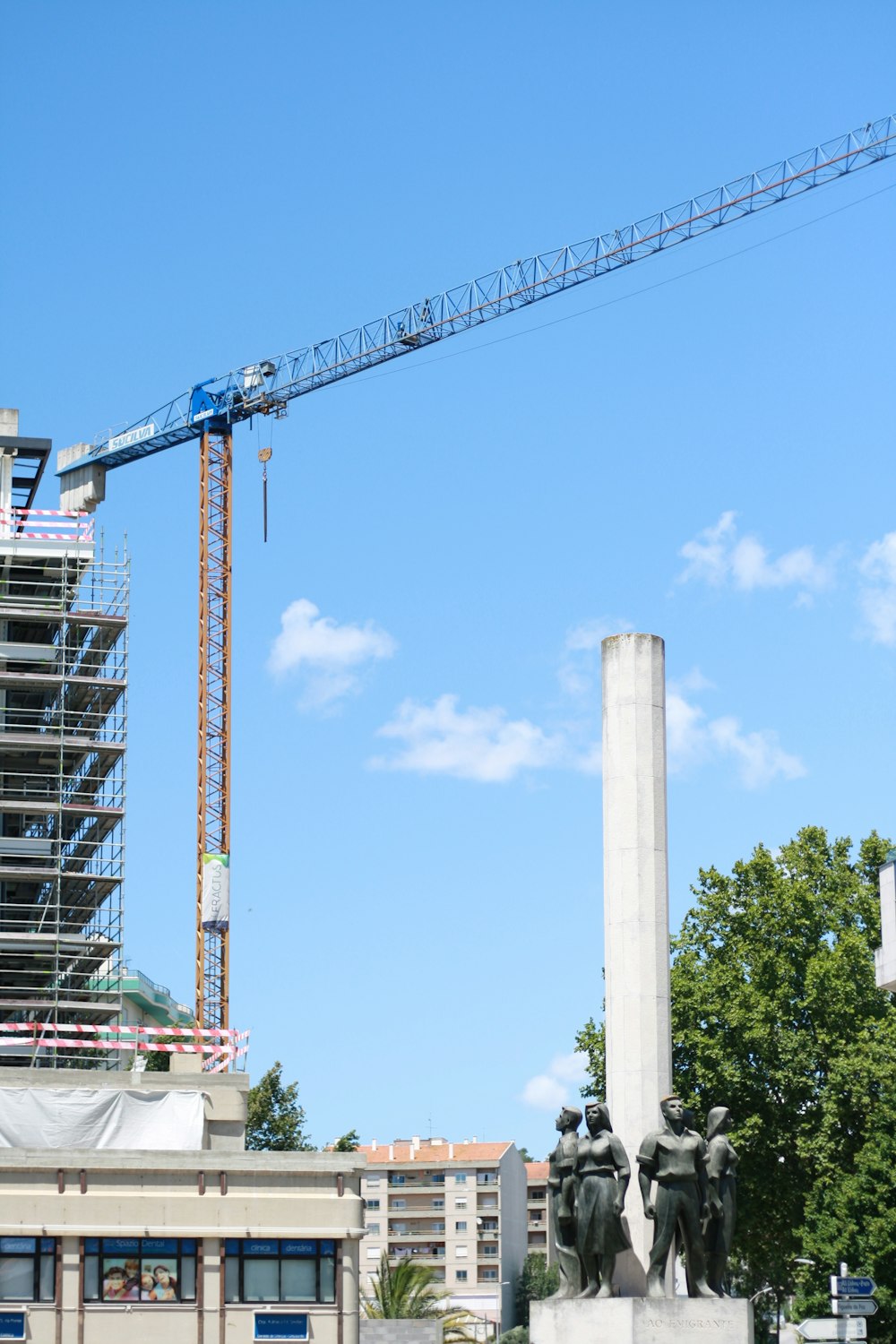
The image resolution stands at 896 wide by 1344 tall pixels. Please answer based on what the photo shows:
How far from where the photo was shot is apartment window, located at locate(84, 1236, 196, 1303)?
141 ft

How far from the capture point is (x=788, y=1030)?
59.9 meters

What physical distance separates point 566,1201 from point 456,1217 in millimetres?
101249

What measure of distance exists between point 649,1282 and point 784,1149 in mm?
34750

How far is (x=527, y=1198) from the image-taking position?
443 ft

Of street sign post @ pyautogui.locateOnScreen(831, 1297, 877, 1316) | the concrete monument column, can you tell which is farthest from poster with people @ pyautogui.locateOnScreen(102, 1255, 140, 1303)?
street sign post @ pyautogui.locateOnScreen(831, 1297, 877, 1316)

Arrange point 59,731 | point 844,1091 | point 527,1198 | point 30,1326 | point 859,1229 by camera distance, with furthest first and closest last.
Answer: point 527,1198 → point 59,731 → point 844,1091 → point 859,1229 → point 30,1326

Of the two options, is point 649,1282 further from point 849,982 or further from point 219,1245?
point 849,982

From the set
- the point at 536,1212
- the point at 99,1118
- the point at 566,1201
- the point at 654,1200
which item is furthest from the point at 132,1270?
the point at 536,1212

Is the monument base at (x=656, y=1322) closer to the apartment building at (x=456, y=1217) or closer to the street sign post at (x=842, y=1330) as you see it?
the street sign post at (x=842, y=1330)

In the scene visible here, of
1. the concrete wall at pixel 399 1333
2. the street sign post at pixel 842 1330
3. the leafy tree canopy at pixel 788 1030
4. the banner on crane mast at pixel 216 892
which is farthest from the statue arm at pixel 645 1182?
the banner on crane mast at pixel 216 892

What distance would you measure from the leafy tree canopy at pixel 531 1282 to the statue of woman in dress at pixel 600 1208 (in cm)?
9303

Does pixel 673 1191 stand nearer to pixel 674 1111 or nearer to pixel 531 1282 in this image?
pixel 674 1111

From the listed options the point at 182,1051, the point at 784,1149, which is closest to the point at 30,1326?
the point at 182,1051

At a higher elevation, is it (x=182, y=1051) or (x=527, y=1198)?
(x=182, y=1051)
